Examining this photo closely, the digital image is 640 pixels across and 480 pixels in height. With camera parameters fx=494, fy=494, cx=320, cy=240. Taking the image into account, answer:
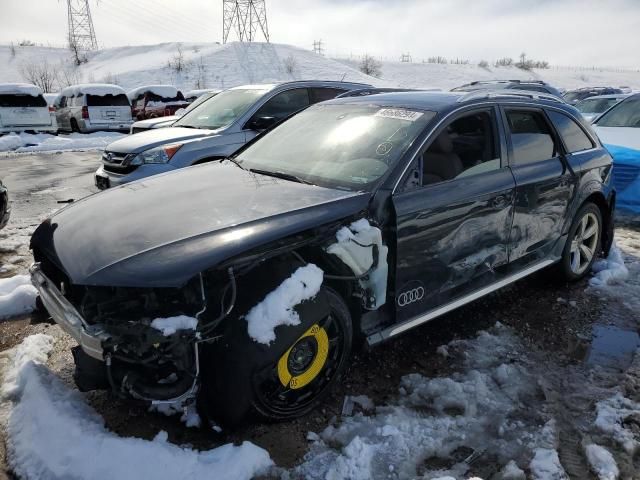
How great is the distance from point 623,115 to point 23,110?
15715mm

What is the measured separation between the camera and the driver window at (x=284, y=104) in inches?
269

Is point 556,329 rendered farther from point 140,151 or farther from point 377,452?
point 140,151

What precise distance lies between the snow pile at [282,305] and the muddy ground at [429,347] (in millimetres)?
597

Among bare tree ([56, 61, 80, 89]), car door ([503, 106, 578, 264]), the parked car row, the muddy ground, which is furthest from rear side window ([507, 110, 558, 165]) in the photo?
bare tree ([56, 61, 80, 89])

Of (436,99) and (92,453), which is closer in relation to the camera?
(92,453)

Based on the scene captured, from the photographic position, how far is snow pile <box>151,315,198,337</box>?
2111 millimetres

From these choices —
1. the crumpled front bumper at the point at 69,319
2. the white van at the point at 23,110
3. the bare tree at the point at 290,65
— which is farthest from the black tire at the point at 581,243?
the bare tree at the point at 290,65

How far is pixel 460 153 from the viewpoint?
3.37 m

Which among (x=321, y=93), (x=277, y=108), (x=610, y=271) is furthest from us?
(x=321, y=93)

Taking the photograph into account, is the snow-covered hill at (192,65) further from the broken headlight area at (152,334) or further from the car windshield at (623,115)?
the broken headlight area at (152,334)

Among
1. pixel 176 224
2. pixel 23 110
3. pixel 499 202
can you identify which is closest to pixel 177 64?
pixel 23 110

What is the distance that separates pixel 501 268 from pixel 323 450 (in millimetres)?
1964

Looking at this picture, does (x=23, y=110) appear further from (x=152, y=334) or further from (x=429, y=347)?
(x=152, y=334)

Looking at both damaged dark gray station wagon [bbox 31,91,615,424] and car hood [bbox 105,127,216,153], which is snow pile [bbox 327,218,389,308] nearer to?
damaged dark gray station wagon [bbox 31,91,615,424]
